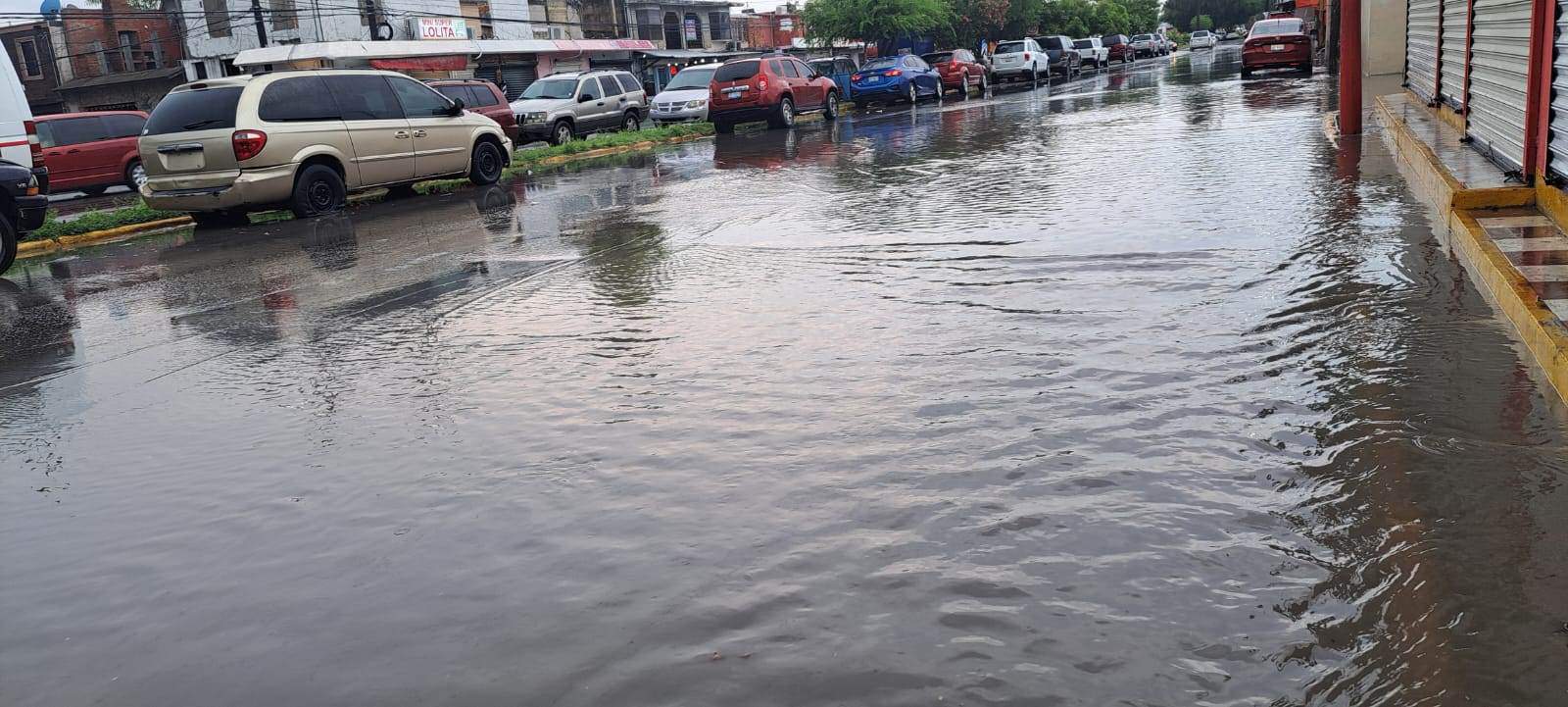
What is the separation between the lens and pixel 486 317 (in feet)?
25.3

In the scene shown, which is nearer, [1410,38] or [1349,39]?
[1349,39]

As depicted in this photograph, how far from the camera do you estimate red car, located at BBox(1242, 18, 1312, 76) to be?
33.6 metres

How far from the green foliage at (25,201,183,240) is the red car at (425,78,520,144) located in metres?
8.12

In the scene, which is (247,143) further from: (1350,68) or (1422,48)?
(1422,48)

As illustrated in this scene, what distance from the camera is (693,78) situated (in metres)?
31.6

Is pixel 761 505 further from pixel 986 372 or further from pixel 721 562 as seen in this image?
pixel 986 372

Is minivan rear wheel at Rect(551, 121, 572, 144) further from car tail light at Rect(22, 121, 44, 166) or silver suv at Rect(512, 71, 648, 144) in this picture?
car tail light at Rect(22, 121, 44, 166)

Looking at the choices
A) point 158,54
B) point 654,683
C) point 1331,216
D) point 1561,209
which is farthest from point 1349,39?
point 158,54

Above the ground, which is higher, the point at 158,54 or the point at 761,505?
the point at 158,54

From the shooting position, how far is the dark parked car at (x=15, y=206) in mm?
11922

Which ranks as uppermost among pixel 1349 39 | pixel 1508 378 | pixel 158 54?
pixel 158 54

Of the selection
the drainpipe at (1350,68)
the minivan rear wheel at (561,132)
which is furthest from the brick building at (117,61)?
the drainpipe at (1350,68)

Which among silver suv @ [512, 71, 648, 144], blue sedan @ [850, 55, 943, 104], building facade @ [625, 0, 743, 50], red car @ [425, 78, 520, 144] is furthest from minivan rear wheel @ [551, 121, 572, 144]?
building facade @ [625, 0, 743, 50]

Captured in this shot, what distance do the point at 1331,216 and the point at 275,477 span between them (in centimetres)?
741
